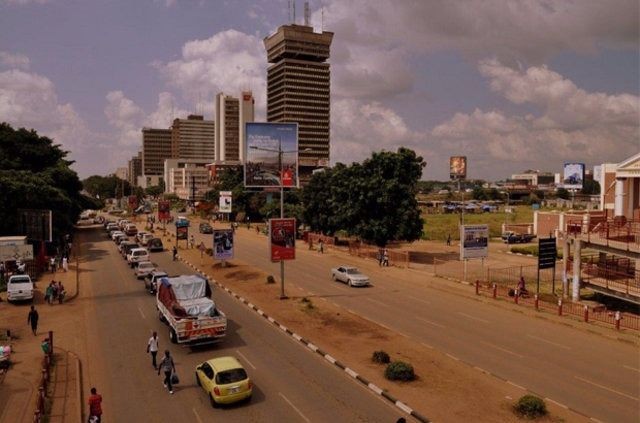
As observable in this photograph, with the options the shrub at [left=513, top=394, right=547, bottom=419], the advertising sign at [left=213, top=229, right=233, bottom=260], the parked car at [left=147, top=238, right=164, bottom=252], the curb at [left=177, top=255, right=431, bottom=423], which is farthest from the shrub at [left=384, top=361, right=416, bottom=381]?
the parked car at [left=147, top=238, right=164, bottom=252]

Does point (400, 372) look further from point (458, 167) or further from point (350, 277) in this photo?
point (458, 167)

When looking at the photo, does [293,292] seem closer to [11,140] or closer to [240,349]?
[240,349]

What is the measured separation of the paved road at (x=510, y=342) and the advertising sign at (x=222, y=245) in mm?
6456

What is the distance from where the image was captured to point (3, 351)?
21891 millimetres

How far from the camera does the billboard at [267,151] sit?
72938mm

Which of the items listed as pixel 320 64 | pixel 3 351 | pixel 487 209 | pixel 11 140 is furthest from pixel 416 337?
pixel 320 64

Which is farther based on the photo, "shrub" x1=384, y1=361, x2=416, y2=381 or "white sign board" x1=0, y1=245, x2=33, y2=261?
"white sign board" x1=0, y1=245, x2=33, y2=261

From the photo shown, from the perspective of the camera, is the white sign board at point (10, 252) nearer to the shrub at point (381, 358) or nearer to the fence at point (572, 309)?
the shrub at point (381, 358)

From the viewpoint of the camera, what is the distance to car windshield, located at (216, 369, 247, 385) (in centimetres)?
1739

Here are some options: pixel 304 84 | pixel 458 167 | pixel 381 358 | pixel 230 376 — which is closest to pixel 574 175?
pixel 458 167

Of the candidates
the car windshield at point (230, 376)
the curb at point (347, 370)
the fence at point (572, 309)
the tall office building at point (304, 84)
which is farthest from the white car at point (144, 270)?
the tall office building at point (304, 84)

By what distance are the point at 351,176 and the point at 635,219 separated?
2964cm

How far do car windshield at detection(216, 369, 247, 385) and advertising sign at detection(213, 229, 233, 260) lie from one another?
29.4 m

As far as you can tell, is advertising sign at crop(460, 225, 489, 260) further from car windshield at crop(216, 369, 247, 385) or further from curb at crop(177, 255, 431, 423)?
car windshield at crop(216, 369, 247, 385)
